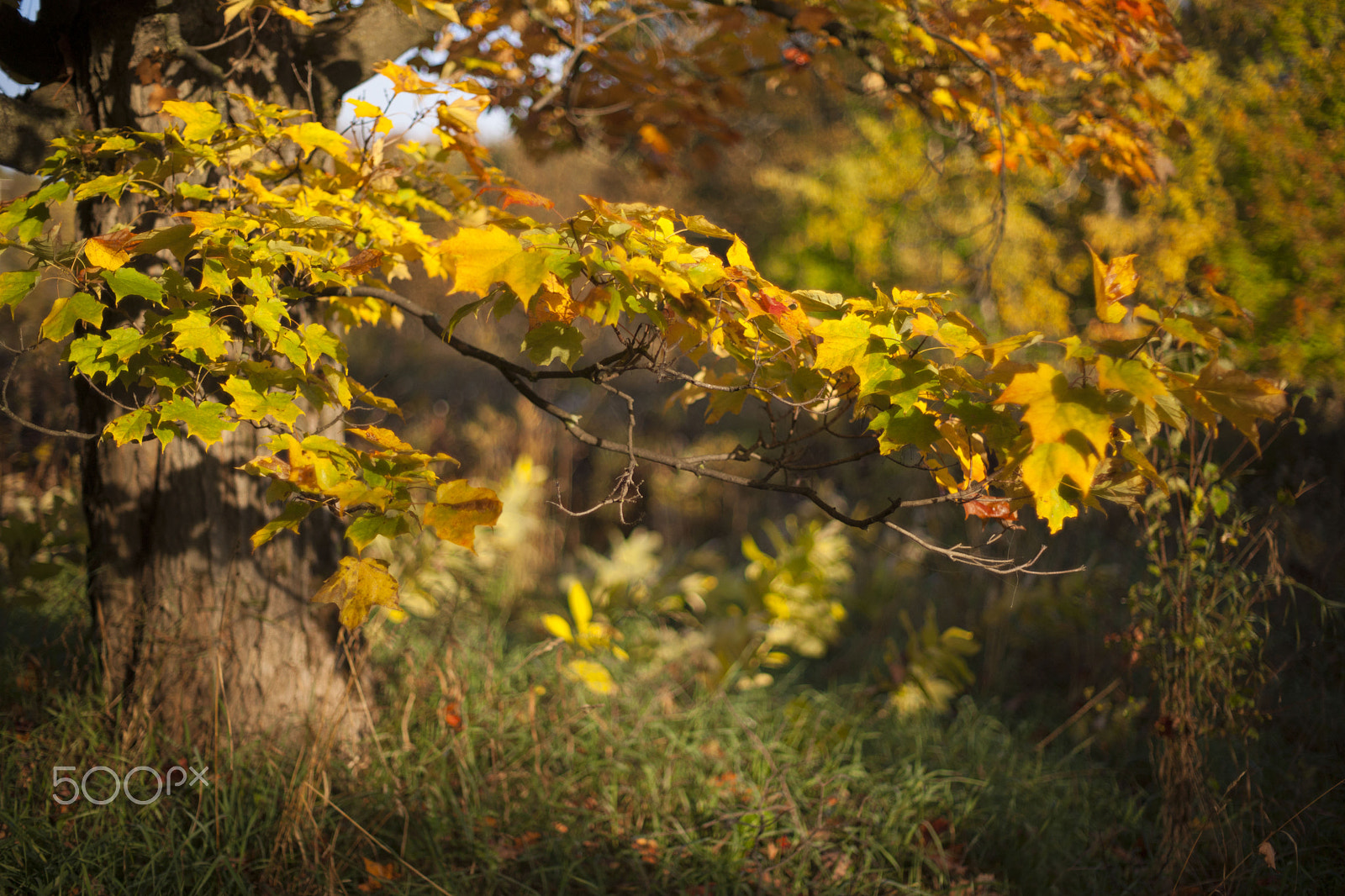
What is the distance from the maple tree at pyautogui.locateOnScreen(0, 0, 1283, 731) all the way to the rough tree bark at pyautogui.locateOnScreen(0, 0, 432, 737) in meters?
0.01

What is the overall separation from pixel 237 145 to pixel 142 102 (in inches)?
25.4

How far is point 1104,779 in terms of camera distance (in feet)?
9.12

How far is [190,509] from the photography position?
2100 mm

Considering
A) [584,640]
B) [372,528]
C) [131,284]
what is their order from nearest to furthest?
[131,284] < [372,528] < [584,640]

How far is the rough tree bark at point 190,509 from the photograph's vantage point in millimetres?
1979

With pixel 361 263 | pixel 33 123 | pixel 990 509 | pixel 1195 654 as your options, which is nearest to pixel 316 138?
pixel 361 263

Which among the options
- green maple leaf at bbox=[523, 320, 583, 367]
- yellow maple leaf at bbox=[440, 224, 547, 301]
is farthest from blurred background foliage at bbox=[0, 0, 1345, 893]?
yellow maple leaf at bbox=[440, 224, 547, 301]

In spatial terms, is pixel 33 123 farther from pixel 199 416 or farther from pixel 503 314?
pixel 503 314

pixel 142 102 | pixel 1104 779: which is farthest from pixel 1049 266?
pixel 142 102

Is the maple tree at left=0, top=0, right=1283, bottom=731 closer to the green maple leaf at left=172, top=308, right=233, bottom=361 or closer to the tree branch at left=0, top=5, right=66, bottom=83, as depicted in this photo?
the green maple leaf at left=172, top=308, right=233, bottom=361

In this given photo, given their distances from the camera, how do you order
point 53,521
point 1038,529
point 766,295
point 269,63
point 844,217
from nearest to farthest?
point 766,295
point 269,63
point 53,521
point 1038,529
point 844,217

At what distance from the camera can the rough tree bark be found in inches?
77.9

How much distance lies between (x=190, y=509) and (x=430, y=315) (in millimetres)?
919

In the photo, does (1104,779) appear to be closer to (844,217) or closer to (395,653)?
(395,653)
